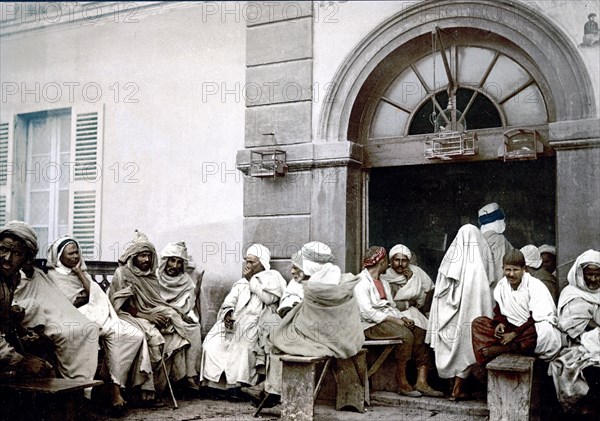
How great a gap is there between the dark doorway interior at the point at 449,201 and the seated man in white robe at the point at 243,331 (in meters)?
1.68

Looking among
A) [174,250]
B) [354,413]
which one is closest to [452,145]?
[354,413]

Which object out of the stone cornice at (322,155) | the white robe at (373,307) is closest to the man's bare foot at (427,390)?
the white robe at (373,307)

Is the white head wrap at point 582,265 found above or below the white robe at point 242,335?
above

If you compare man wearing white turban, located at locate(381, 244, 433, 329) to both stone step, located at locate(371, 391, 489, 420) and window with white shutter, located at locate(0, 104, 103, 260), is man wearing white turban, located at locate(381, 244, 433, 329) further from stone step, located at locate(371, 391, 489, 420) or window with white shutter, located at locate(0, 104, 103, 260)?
window with white shutter, located at locate(0, 104, 103, 260)

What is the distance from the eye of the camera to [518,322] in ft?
18.0

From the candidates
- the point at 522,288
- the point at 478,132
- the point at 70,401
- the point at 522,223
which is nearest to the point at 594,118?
the point at 478,132

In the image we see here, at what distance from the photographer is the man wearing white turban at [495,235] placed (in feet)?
21.0

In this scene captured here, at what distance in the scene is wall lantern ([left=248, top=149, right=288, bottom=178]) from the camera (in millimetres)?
6969

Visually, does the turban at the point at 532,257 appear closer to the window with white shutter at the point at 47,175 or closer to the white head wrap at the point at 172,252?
the white head wrap at the point at 172,252

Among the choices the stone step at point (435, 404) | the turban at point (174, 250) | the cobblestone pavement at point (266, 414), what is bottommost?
the cobblestone pavement at point (266, 414)

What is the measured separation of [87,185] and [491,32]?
4.87 m

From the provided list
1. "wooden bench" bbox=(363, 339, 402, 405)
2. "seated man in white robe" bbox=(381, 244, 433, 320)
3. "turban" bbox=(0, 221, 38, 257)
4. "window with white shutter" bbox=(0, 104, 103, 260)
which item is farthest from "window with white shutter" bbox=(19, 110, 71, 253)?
"wooden bench" bbox=(363, 339, 402, 405)

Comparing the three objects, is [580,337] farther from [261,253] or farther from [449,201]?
[449,201]

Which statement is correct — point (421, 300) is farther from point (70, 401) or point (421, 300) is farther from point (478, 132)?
point (70, 401)
